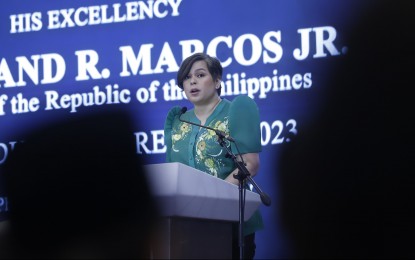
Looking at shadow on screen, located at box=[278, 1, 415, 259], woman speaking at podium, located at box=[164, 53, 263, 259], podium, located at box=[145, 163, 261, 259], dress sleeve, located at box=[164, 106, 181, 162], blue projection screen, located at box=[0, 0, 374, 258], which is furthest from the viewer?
blue projection screen, located at box=[0, 0, 374, 258]

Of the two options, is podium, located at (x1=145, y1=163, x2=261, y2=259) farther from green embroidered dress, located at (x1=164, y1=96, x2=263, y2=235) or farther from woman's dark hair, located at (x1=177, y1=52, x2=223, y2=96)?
woman's dark hair, located at (x1=177, y1=52, x2=223, y2=96)

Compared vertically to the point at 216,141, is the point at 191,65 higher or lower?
higher

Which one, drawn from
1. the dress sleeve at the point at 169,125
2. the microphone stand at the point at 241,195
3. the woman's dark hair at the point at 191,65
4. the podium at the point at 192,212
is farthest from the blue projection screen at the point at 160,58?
the podium at the point at 192,212

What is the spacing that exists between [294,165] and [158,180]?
2150mm

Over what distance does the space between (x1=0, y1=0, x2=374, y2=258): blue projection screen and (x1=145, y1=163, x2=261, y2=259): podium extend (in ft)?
5.75

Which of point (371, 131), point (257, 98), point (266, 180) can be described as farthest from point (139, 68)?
point (371, 131)

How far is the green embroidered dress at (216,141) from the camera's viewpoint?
2.48 meters

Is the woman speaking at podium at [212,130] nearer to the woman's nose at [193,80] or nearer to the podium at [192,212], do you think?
the woman's nose at [193,80]

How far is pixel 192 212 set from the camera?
5.26ft

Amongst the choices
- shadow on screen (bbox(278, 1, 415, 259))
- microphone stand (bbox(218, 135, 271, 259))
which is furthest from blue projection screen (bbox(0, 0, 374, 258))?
microphone stand (bbox(218, 135, 271, 259))

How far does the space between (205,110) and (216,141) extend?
0.23m

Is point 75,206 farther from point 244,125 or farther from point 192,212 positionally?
point 244,125

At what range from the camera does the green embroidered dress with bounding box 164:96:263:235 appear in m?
2.48

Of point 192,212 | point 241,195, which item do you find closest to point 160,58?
point 241,195
